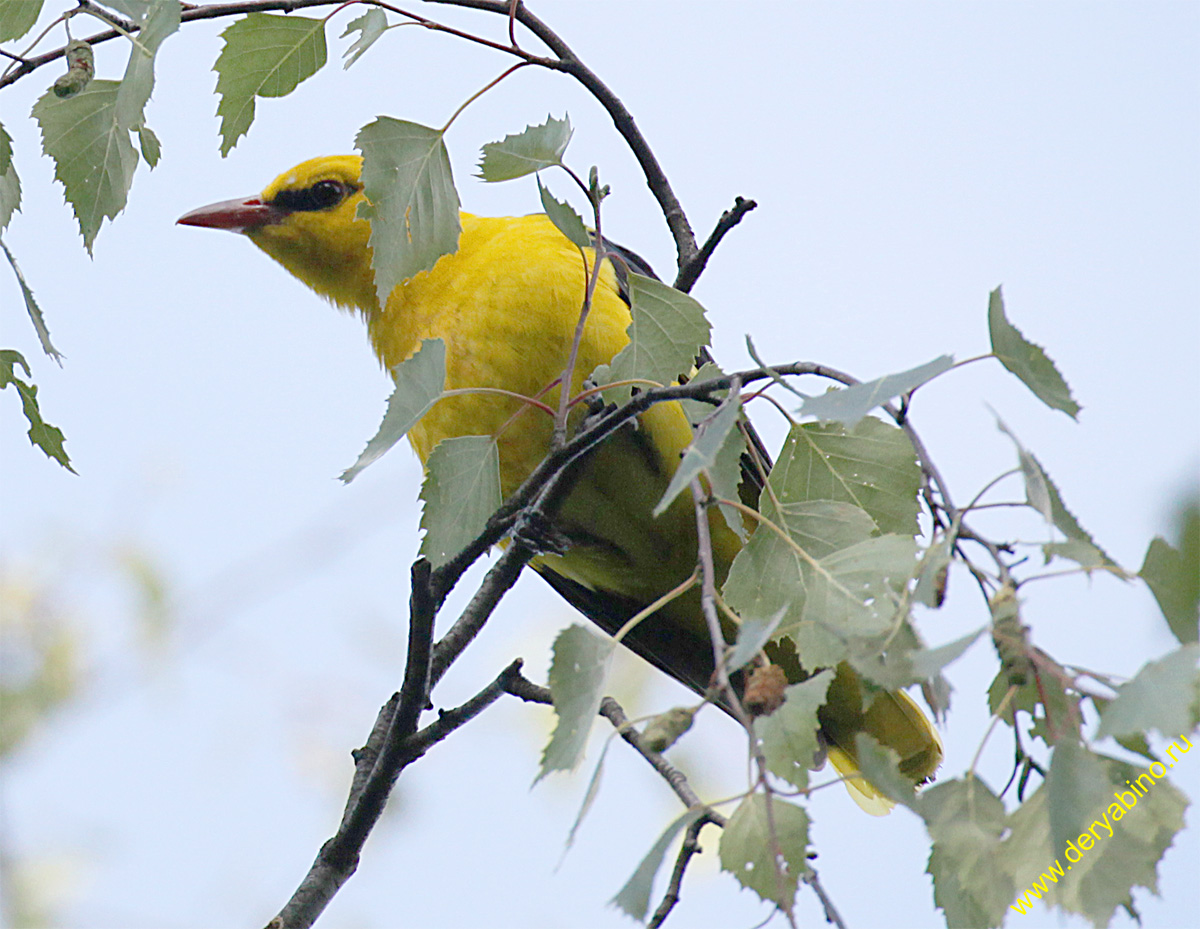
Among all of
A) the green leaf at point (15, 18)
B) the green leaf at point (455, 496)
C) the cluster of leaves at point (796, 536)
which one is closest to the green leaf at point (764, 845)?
the cluster of leaves at point (796, 536)

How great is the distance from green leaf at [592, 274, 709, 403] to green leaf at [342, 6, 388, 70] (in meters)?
0.57

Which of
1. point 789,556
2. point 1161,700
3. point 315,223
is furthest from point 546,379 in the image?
point 1161,700

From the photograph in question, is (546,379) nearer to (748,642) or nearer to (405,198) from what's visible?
(405,198)

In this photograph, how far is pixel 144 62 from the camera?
1.72m

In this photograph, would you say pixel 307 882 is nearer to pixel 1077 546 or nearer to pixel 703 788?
pixel 1077 546

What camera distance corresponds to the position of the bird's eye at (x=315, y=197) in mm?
3994

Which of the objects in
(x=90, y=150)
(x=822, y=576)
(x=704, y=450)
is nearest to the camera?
(x=704, y=450)

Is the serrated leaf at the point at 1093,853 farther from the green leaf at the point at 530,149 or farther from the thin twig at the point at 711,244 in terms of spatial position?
the thin twig at the point at 711,244

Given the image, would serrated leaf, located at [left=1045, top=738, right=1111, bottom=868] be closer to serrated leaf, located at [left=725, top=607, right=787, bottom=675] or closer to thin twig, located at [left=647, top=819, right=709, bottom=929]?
serrated leaf, located at [left=725, top=607, right=787, bottom=675]

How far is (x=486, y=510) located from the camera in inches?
77.3

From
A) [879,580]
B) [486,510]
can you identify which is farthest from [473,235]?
[879,580]

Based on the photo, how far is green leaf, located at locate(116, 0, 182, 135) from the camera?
1687mm

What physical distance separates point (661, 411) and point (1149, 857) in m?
2.22

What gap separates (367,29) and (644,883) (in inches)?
54.7
